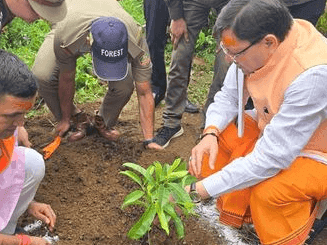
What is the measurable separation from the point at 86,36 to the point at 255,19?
4.65 ft

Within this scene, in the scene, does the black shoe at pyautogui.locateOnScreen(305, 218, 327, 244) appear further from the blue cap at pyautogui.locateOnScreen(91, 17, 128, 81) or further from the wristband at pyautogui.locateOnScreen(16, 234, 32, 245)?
Result: the wristband at pyautogui.locateOnScreen(16, 234, 32, 245)

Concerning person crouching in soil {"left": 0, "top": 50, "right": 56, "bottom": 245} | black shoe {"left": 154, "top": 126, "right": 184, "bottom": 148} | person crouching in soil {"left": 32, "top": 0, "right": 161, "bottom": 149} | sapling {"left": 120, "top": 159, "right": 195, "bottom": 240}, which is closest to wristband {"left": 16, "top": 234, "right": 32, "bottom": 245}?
person crouching in soil {"left": 0, "top": 50, "right": 56, "bottom": 245}

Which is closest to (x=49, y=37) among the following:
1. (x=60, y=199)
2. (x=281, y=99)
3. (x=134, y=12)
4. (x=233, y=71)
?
(x=60, y=199)

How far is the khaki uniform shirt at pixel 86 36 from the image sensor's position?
141 inches

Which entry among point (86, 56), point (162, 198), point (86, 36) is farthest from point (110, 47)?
point (86, 56)

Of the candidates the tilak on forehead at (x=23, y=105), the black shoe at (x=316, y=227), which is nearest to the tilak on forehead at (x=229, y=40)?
the tilak on forehead at (x=23, y=105)

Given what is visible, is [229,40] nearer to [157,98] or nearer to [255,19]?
[255,19]

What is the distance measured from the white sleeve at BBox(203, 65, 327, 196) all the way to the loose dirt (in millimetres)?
574

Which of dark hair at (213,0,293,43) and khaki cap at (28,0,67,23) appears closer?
dark hair at (213,0,293,43)

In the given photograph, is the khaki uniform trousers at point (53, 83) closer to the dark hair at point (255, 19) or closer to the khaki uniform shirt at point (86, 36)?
the khaki uniform shirt at point (86, 36)

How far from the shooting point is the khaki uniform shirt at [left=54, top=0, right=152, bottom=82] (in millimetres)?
3590

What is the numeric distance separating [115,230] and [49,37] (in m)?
1.68

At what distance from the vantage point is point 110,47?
11.0ft

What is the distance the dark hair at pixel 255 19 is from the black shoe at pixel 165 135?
1.71 meters
